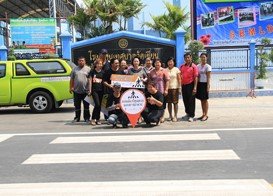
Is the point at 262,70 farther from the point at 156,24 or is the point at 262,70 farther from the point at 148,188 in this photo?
the point at 156,24

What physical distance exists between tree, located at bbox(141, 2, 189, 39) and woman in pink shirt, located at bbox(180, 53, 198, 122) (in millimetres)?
23676

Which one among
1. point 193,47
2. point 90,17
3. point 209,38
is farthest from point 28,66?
point 90,17

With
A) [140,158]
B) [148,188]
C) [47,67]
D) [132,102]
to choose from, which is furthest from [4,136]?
[148,188]

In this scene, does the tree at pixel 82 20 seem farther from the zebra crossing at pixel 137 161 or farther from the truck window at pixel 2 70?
the zebra crossing at pixel 137 161

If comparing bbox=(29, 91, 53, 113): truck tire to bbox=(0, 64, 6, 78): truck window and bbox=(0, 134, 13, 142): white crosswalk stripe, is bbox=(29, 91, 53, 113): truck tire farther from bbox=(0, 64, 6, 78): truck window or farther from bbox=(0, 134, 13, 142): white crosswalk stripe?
bbox=(0, 134, 13, 142): white crosswalk stripe

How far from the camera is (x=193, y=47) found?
18.2 m

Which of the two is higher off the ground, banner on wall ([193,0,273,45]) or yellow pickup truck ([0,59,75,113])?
banner on wall ([193,0,273,45])

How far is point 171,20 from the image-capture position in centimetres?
3644

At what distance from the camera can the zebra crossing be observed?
5.48 meters

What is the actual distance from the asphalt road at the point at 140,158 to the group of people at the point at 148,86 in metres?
0.38

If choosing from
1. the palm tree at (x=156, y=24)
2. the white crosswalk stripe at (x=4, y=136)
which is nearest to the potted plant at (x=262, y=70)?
the white crosswalk stripe at (x=4, y=136)

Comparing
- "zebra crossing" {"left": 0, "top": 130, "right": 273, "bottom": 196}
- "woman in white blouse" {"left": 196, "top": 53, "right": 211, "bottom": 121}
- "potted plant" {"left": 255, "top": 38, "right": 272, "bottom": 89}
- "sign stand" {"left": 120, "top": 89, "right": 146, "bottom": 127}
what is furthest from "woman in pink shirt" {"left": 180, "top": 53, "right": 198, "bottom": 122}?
"potted plant" {"left": 255, "top": 38, "right": 272, "bottom": 89}

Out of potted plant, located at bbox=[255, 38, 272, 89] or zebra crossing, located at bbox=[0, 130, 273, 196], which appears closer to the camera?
zebra crossing, located at bbox=[0, 130, 273, 196]

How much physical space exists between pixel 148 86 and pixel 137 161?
12.5 ft
